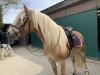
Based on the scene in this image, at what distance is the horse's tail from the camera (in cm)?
517

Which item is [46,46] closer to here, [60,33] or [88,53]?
[60,33]

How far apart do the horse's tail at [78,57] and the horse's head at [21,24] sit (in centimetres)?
183

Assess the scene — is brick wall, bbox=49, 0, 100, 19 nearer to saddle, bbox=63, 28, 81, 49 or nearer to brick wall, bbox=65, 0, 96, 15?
brick wall, bbox=65, 0, 96, 15

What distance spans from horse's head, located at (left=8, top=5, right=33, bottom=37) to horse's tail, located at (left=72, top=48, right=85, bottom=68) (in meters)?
1.83

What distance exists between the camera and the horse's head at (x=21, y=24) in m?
3.72

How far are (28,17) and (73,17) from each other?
18.5ft

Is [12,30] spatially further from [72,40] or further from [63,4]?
[63,4]

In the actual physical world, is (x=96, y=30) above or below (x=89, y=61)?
above

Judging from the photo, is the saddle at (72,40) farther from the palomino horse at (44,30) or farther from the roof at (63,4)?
the roof at (63,4)

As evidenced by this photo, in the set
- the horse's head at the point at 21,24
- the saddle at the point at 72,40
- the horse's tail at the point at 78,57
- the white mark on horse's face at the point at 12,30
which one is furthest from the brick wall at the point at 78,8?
the white mark on horse's face at the point at 12,30

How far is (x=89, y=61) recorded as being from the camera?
7574 mm

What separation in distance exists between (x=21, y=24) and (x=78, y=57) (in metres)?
2.14

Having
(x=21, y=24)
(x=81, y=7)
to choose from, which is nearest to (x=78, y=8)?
(x=81, y=7)

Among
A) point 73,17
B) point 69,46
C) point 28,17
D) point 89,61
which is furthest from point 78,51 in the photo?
point 73,17
